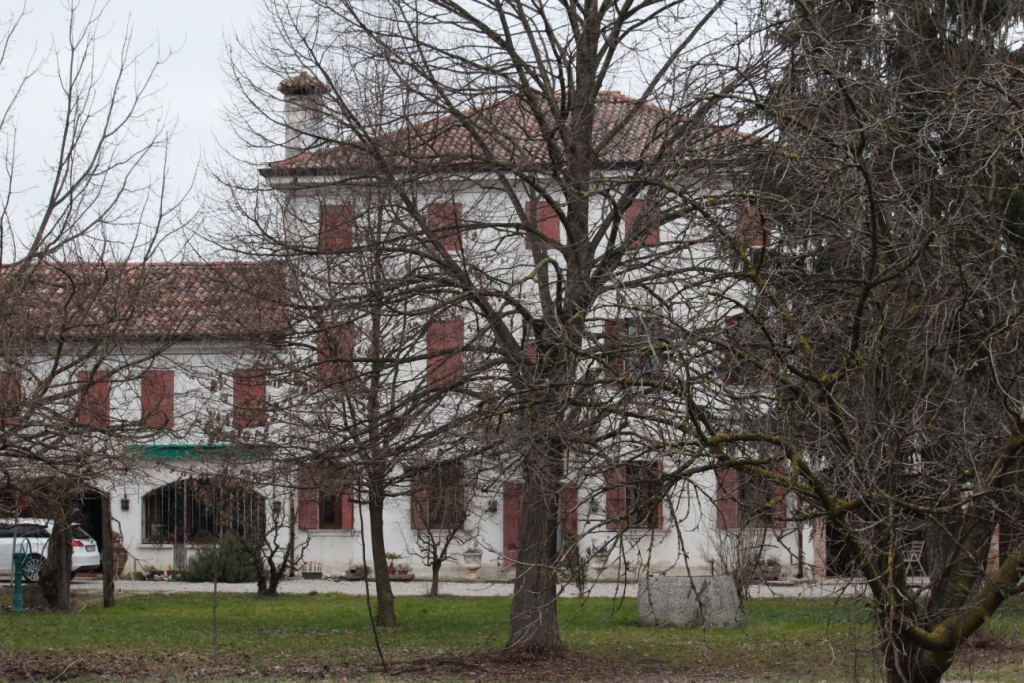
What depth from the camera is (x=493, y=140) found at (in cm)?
1254

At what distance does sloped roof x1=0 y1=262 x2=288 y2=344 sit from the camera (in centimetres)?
1190

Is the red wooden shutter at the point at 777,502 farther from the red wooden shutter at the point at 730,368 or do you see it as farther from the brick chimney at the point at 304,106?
the brick chimney at the point at 304,106

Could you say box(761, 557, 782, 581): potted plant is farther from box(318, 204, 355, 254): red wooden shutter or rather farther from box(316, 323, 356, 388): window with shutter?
box(318, 204, 355, 254): red wooden shutter

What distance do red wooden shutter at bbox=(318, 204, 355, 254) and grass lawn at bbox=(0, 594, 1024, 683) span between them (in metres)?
4.35

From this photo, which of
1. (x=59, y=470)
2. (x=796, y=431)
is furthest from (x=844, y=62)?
(x=59, y=470)

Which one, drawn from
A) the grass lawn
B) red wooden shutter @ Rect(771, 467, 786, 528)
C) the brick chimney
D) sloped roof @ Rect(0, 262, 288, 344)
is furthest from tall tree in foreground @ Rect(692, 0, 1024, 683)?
sloped roof @ Rect(0, 262, 288, 344)

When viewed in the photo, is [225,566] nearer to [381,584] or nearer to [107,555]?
[107,555]

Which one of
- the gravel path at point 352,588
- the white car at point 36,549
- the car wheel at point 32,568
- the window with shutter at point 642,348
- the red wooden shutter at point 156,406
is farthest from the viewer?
the gravel path at point 352,588

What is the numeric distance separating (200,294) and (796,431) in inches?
562

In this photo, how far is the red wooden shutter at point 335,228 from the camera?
40.7ft

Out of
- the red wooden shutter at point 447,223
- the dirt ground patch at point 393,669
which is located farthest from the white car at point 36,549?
the red wooden shutter at point 447,223

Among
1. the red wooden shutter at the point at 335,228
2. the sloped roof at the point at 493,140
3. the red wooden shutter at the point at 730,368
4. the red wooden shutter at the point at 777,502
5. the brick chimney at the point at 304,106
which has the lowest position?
the red wooden shutter at the point at 777,502

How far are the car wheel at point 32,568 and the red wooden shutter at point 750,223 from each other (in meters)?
17.9

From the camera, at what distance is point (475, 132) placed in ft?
40.1
